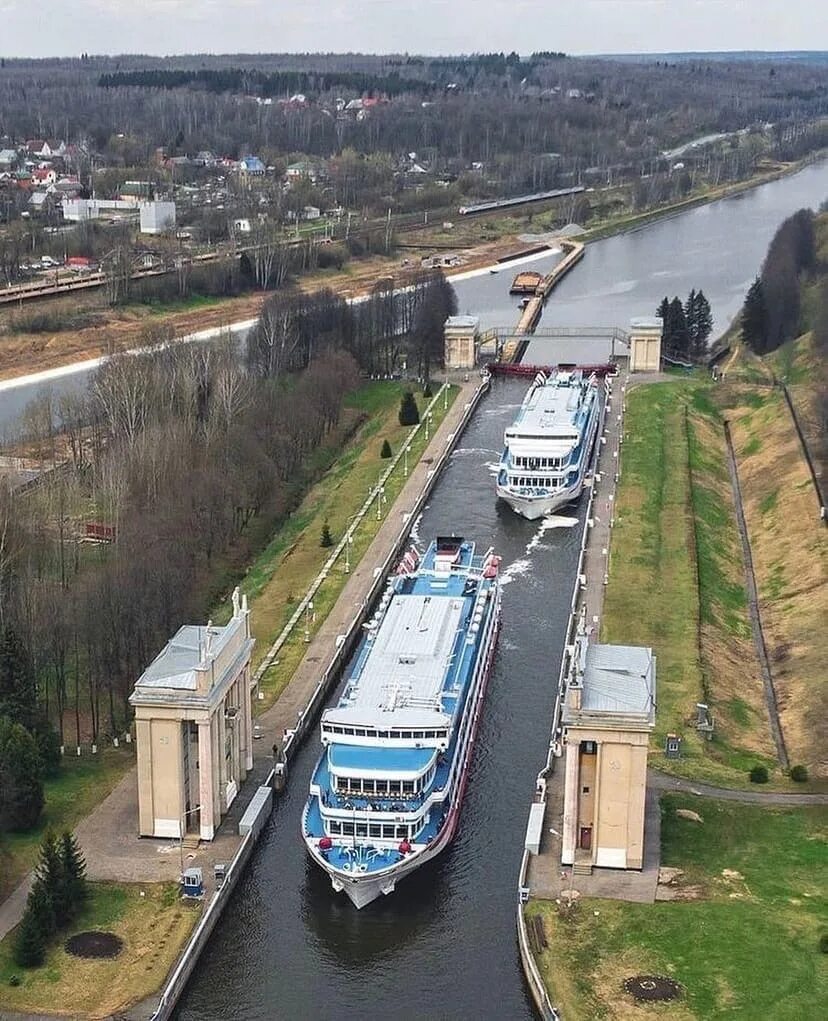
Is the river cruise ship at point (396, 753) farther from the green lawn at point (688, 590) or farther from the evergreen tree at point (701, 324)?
the evergreen tree at point (701, 324)

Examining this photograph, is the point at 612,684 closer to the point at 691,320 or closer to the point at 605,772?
the point at 605,772

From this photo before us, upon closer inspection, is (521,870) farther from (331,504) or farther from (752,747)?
(331,504)

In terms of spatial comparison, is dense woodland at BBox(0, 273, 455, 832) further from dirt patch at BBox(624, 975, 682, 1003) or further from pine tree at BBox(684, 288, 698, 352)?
pine tree at BBox(684, 288, 698, 352)

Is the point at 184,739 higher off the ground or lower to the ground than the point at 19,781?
higher

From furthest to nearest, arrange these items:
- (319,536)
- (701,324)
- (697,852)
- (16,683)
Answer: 1. (701,324)
2. (319,536)
3. (16,683)
4. (697,852)

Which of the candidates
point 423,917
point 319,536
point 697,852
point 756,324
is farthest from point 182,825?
point 756,324

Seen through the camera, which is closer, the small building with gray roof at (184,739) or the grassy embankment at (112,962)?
the grassy embankment at (112,962)

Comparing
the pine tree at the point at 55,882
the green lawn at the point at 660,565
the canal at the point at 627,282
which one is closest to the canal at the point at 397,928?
the pine tree at the point at 55,882
